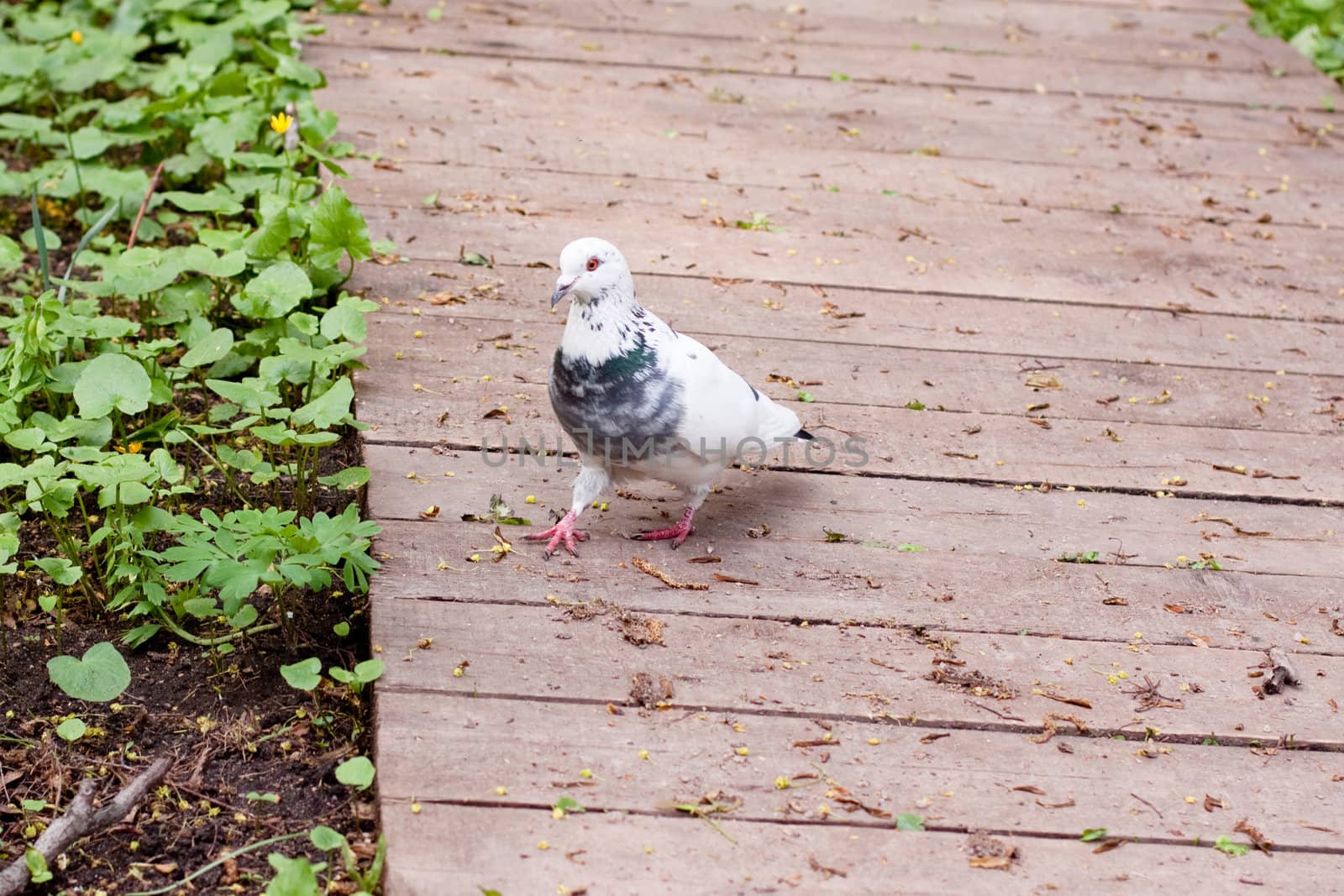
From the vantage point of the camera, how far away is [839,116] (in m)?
4.57

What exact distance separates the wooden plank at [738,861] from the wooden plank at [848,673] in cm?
26

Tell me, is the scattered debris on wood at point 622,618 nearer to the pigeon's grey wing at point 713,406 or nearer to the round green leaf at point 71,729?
the pigeon's grey wing at point 713,406

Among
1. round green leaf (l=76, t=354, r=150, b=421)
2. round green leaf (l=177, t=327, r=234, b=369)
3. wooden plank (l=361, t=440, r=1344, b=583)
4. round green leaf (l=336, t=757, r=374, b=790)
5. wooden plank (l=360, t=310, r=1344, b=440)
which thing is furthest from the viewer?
wooden plank (l=360, t=310, r=1344, b=440)

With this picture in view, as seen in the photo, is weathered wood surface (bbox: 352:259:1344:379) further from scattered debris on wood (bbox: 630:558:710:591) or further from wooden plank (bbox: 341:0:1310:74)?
wooden plank (bbox: 341:0:1310:74)

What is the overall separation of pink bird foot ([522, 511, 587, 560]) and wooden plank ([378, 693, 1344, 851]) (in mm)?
450

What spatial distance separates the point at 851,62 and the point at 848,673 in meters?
3.23

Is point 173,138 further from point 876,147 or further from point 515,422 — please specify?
point 876,147

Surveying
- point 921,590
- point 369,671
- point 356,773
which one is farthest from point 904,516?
point 356,773

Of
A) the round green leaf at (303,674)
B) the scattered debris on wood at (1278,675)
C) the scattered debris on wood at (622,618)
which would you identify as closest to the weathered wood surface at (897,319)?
the scattered debris on wood at (622,618)

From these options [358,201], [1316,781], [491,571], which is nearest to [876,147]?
[358,201]

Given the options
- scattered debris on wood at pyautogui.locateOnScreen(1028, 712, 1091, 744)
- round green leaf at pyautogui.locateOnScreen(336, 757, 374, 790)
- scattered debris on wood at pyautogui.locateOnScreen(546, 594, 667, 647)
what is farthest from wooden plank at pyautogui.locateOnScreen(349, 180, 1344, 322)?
round green leaf at pyautogui.locateOnScreen(336, 757, 374, 790)

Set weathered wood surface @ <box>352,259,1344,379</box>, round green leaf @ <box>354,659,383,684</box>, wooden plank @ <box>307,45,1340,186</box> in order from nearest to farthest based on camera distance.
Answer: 1. round green leaf @ <box>354,659,383,684</box>
2. weathered wood surface @ <box>352,259,1344,379</box>
3. wooden plank @ <box>307,45,1340,186</box>

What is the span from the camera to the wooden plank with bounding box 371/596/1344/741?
7.30 feet

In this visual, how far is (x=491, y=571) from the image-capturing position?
2.51 metres
